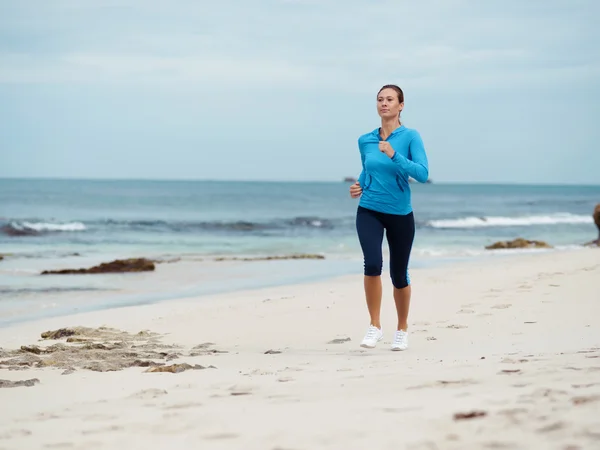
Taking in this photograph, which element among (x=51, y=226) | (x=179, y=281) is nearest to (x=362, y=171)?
(x=179, y=281)

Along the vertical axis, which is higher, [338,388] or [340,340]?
[338,388]

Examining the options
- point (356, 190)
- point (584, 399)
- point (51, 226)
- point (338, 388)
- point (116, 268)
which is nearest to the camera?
point (584, 399)

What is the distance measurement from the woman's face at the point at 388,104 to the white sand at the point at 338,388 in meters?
1.67

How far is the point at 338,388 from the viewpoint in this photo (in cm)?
378

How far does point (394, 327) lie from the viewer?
6656 millimetres

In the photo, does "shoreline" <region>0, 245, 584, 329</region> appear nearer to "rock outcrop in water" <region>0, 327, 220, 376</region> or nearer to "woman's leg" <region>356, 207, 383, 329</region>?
"rock outcrop in water" <region>0, 327, 220, 376</region>

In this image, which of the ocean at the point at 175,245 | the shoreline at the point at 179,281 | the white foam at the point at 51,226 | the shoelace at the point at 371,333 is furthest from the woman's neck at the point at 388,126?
the white foam at the point at 51,226

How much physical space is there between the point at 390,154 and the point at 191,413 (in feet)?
8.43

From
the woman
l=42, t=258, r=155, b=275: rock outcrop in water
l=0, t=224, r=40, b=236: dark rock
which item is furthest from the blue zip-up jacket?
l=0, t=224, r=40, b=236: dark rock

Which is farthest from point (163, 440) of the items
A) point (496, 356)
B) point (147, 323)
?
point (147, 323)

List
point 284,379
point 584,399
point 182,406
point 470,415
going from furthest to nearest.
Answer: point 284,379, point 182,406, point 584,399, point 470,415

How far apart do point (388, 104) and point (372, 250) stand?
1046mm

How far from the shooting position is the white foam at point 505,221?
3719 cm

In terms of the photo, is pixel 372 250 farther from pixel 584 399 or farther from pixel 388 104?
pixel 584 399
